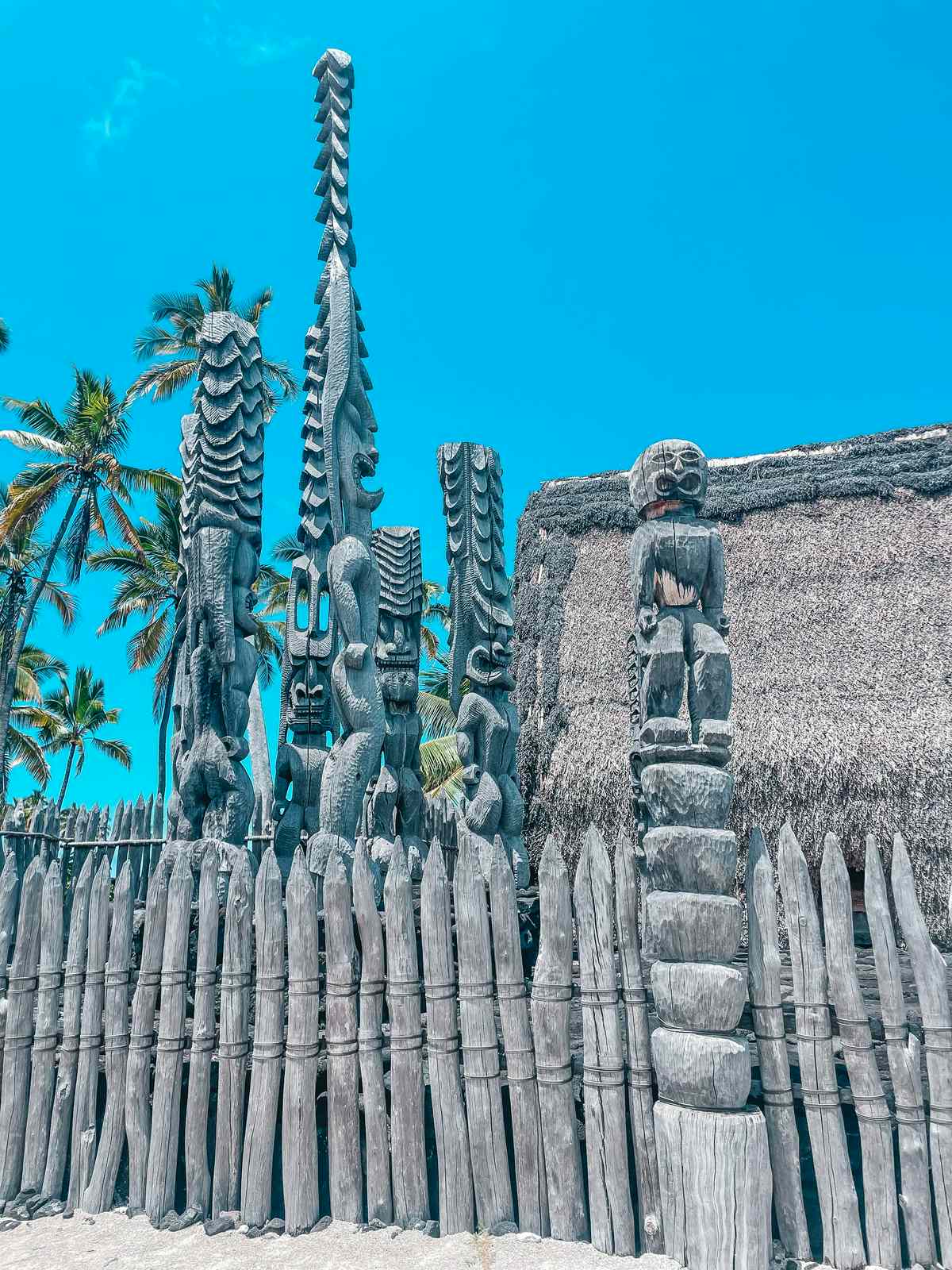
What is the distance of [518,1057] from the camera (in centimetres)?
300

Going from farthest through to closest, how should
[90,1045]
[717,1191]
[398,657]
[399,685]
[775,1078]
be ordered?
[398,657], [399,685], [90,1045], [775,1078], [717,1191]

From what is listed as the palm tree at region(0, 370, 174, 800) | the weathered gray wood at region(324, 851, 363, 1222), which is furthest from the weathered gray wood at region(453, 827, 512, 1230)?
the palm tree at region(0, 370, 174, 800)

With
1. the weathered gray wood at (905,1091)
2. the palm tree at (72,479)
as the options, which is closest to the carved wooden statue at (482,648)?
the weathered gray wood at (905,1091)

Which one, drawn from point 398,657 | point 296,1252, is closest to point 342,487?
point 398,657

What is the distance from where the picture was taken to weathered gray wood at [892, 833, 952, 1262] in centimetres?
268

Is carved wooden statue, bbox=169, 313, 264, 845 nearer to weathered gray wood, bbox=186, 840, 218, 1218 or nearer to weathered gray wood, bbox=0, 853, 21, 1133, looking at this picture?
weathered gray wood, bbox=0, 853, 21, 1133

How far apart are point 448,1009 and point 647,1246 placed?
3.25 ft

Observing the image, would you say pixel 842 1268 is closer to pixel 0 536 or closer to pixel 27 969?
pixel 27 969

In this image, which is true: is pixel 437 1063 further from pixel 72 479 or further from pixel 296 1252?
pixel 72 479

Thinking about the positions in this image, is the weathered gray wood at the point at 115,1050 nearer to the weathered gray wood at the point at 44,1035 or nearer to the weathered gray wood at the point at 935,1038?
the weathered gray wood at the point at 44,1035

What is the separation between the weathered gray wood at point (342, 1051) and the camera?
3088 millimetres

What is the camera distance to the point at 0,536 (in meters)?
16.8

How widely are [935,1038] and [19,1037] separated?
3464 millimetres

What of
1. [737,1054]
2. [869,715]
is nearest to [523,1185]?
[737,1054]
